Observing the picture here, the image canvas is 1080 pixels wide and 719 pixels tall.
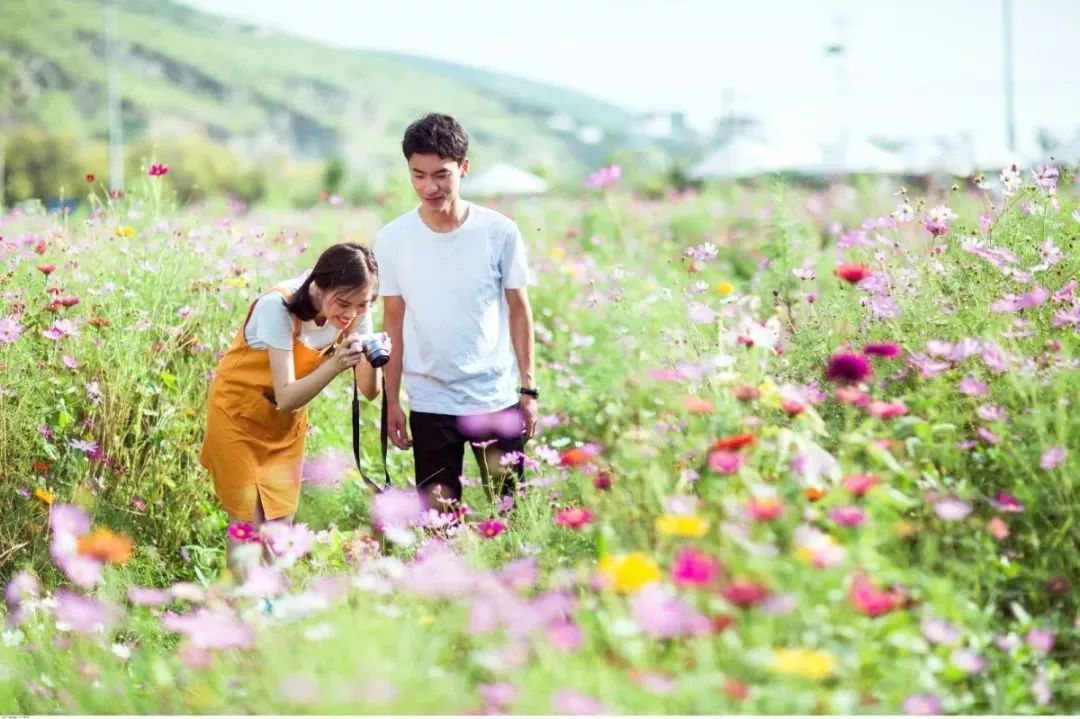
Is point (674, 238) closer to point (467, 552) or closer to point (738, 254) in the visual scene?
point (738, 254)

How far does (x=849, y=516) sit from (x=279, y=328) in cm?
184

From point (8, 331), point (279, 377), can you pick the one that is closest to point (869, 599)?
point (279, 377)

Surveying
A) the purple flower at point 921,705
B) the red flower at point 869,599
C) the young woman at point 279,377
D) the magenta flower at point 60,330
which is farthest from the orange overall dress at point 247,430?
the purple flower at point 921,705

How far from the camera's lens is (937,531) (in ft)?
8.00

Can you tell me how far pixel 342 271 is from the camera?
311cm

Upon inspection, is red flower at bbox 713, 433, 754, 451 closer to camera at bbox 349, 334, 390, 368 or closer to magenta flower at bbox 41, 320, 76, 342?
camera at bbox 349, 334, 390, 368

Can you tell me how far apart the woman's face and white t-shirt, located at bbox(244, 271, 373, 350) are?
12 centimetres

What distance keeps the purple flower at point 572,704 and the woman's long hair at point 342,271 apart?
5.27 ft

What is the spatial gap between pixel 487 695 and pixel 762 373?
1.17 meters

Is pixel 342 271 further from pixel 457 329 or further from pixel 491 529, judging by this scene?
pixel 491 529

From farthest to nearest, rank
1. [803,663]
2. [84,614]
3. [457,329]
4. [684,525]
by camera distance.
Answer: [457,329] < [84,614] < [684,525] < [803,663]

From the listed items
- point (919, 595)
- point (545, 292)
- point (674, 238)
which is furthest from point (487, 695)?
point (674, 238)

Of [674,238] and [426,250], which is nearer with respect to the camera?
[426,250]

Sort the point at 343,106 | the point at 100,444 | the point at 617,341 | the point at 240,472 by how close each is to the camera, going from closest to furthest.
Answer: the point at 240,472 → the point at 100,444 → the point at 617,341 → the point at 343,106
